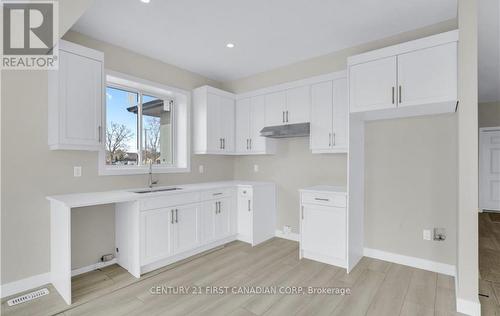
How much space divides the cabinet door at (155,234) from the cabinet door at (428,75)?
9.45 feet

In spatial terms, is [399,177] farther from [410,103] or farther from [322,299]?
[322,299]

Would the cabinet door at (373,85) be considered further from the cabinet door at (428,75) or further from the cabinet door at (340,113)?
the cabinet door at (340,113)

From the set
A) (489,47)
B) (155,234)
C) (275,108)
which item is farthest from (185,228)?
(489,47)

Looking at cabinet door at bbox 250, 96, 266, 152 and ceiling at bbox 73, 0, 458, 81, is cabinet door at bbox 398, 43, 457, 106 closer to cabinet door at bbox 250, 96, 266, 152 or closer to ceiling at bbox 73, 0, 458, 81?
ceiling at bbox 73, 0, 458, 81

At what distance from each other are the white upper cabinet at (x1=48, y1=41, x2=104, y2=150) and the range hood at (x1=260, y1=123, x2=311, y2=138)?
7.11ft

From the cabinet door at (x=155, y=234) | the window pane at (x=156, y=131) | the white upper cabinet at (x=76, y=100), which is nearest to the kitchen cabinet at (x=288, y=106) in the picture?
the window pane at (x=156, y=131)

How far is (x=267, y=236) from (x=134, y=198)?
7.08 ft

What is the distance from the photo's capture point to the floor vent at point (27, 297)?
2.19 meters

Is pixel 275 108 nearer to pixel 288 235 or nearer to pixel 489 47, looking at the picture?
pixel 288 235

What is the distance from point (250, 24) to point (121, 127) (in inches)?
85.4

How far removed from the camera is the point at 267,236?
→ 3.91 metres

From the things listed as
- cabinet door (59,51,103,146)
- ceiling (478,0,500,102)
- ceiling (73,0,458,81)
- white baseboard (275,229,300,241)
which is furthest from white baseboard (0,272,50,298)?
ceiling (478,0,500,102)

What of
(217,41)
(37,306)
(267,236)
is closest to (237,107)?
(217,41)

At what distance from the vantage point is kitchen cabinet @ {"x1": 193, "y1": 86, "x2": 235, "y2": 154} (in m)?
3.88
